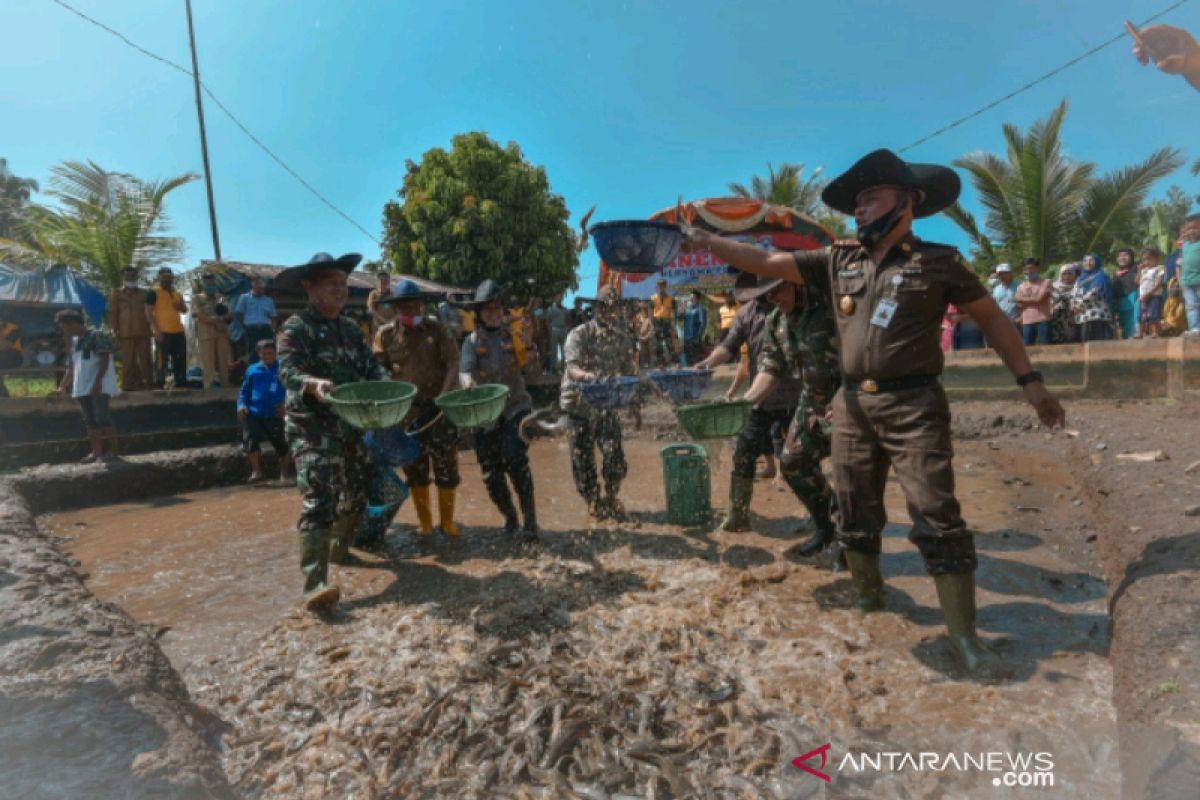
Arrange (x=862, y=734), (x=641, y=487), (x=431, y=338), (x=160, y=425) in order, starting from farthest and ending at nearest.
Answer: (x=160, y=425) < (x=641, y=487) < (x=431, y=338) < (x=862, y=734)

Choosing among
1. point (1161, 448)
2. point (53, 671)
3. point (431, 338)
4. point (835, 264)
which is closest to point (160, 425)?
point (431, 338)

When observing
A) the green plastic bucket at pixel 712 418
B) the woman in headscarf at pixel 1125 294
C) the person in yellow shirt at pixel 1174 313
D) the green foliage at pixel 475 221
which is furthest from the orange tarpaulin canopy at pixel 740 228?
the green plastic bucket at pixel 712 418

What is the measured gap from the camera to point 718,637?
3613 millimetres

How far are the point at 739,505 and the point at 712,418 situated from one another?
160cm

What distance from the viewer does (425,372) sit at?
18.5 ft

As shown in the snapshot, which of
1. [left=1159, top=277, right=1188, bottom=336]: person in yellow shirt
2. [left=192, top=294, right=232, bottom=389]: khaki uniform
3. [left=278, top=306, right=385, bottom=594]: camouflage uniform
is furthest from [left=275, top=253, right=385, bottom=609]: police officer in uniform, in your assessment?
[left=1159, top=277, right=1188, bottom=336]: person in yellow shirt

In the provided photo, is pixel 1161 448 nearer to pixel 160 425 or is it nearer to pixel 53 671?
pixel 53 671

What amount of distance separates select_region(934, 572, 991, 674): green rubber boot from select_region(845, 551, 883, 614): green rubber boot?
58 cm

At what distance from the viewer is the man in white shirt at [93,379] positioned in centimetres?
842

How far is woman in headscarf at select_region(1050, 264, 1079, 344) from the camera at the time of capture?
1109 centimetres

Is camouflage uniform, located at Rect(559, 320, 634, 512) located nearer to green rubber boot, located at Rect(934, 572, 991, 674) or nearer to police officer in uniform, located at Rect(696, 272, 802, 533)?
police officer in uniform, located at Rect(696, 272, 802, 533)

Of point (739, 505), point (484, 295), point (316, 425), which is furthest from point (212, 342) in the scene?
point (739, 505)

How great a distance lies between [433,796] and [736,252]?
2.88 m

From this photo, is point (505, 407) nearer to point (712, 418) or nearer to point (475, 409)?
point (475, 409)
